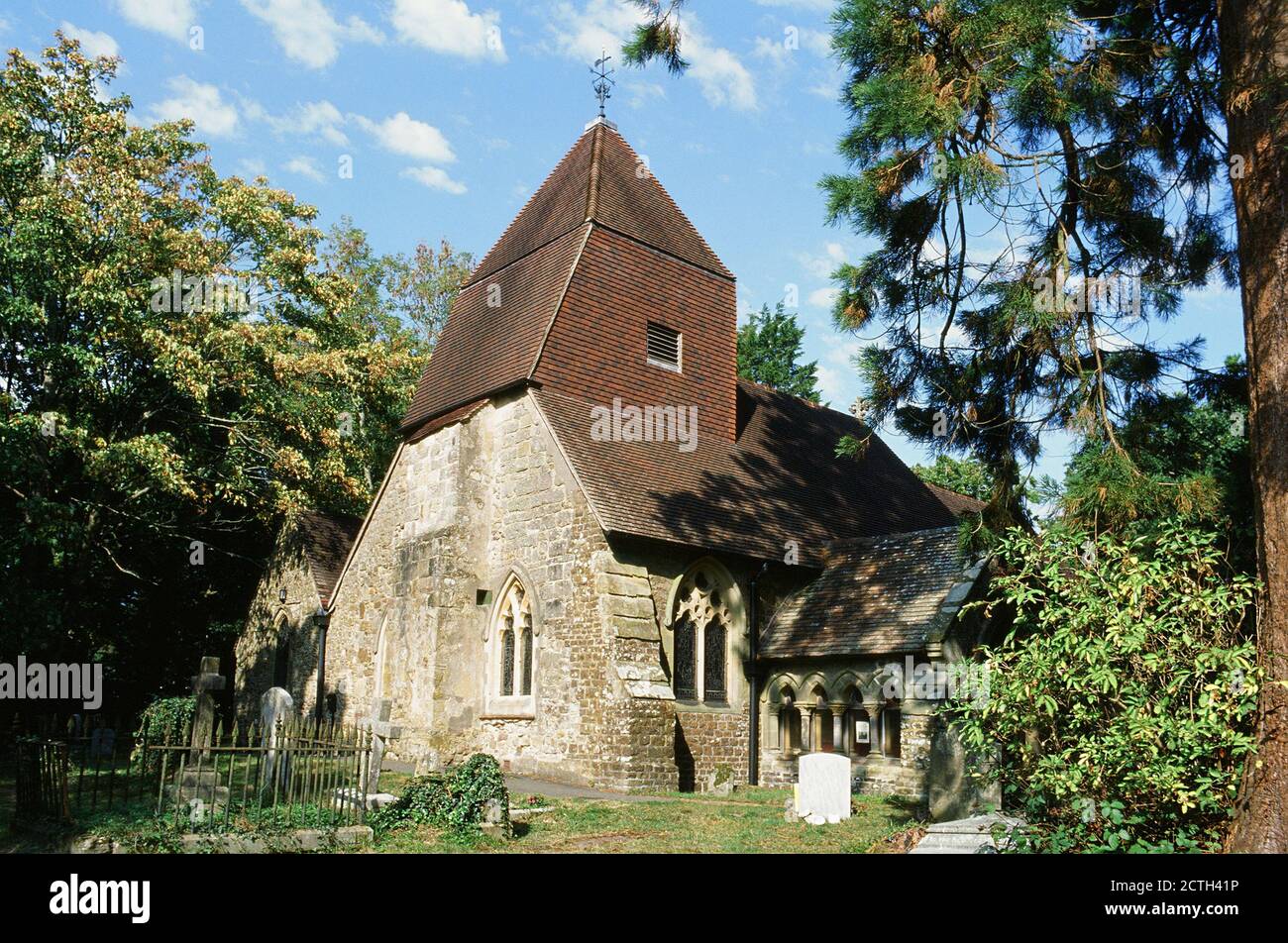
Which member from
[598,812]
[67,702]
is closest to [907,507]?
[598,812]

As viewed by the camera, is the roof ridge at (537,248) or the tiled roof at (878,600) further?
the roof ridge at (537,248)

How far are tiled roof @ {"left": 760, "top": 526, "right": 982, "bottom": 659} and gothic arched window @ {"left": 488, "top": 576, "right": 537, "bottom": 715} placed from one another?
171 inches

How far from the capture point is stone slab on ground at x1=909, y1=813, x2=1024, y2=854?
8.66 m

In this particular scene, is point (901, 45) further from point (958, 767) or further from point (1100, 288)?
point (958, 767)

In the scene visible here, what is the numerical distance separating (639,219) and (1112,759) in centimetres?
1640

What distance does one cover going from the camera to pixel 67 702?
26156 mm

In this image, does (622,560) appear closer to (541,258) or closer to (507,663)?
(507,663)

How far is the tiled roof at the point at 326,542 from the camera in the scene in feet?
85.0

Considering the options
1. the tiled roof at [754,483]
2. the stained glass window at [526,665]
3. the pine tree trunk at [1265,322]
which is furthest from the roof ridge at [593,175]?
the pine tree trunk at [1265,322]

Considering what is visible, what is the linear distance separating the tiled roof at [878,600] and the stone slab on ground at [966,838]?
568 cm

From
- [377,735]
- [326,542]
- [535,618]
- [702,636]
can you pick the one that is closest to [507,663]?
[535,618]

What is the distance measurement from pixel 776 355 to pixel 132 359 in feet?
87.2

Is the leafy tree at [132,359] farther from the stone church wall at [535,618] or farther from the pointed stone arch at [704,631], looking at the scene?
the pointed stone arch at [704,631]

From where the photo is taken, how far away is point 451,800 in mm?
11070
